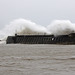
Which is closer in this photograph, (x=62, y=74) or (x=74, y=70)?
(x=62, y=74)

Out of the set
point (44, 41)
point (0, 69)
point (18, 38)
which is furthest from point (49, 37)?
point (0, 69)

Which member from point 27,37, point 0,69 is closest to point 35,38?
point 27,37

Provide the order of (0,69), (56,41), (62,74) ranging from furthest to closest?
1. (56,41)
2. (0,69)
3. (62,74)

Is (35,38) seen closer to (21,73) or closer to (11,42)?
(11,42)

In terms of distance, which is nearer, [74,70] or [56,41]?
[74,70]

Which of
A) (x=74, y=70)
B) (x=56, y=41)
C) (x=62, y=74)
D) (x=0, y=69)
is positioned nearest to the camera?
(x=62, y=74)

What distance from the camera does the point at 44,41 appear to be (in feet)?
495

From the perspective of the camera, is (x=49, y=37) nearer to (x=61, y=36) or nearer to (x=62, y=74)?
(x=61, y=36)

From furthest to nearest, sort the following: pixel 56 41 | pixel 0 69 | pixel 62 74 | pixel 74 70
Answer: pixel 56 41, pixel 0 69, pixel 74 70, pixel 62 74

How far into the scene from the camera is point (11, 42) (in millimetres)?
151375

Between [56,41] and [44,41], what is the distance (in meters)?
6.49

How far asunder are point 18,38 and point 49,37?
51.2ft

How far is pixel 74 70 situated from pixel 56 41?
123049mm

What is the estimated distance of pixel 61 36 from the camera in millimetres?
150250
